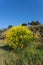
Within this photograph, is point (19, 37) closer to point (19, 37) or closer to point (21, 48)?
point (19, 37)

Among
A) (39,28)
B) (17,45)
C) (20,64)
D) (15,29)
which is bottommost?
(20,64)

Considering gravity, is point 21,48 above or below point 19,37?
below

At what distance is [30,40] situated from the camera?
1842cm

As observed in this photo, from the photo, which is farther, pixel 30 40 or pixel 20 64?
pixel 30 40

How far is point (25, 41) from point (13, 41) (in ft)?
3.31

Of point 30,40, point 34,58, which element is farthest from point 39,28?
point 34,58

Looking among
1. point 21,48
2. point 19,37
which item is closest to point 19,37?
point 19,37

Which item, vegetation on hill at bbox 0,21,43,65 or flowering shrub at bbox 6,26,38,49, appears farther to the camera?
flowering shrub at bbox 6,26,38,49

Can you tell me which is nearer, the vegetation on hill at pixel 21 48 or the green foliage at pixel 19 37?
the vegetation on hill at pixel 21 48

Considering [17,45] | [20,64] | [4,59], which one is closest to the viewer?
[20,64]

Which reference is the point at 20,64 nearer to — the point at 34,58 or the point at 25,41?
the point at 34,58

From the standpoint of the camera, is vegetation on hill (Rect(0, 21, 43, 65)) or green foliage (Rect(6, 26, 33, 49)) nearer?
vegetation on hill (Rect(0, 21, 43, 65))

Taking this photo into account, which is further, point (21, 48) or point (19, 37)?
point (19, 37)

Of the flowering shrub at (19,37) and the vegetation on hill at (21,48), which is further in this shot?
the flowering shrub at (19,37)
